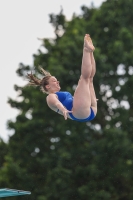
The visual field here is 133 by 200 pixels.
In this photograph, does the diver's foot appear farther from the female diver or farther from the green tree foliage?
the green tree foliage

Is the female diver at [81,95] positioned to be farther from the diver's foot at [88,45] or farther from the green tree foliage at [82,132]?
the green tree foliage at [82,132]

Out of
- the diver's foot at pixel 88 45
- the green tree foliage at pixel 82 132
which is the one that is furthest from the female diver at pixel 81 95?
the green tree foliage at pixel 82 132

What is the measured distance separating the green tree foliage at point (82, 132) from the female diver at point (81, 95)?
12667mm

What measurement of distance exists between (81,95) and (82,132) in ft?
46.6

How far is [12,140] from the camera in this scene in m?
24.7

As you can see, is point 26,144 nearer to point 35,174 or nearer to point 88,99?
point 35,174

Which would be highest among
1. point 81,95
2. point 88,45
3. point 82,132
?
point 82,132

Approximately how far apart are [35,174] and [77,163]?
232 centimetres

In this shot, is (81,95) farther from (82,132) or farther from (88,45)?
(82,132)

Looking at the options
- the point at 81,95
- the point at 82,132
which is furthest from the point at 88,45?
the point at 82,132

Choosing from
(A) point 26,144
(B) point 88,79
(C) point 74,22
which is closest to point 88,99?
(B) point 88,79

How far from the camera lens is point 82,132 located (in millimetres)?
22422

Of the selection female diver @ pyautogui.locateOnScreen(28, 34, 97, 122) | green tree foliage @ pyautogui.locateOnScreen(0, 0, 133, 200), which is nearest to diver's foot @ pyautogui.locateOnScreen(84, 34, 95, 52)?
female diver @ pyautogui.locateOnScreen(28, 34, 97, 122)

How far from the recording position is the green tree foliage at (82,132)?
70.7 feet
